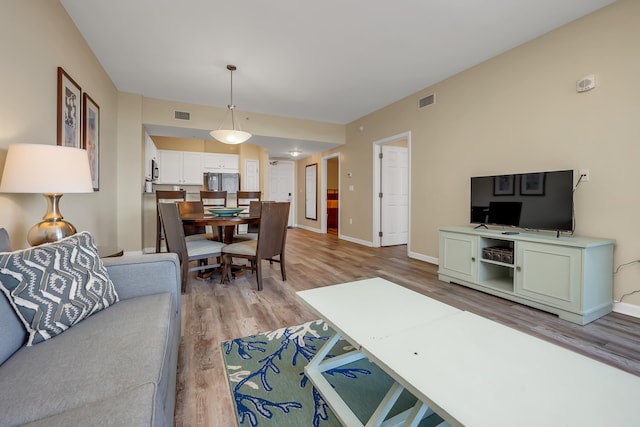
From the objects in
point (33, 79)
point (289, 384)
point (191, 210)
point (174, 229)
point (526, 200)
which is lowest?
point (289, 384)

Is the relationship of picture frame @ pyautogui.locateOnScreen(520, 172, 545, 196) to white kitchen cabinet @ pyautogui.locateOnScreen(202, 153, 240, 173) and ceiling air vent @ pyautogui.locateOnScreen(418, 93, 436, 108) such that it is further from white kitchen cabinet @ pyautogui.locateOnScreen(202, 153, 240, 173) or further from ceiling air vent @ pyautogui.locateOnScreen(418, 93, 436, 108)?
white kitchen cabinet @ pyautogui.locateOnScreen(202, 153, 240, 173)

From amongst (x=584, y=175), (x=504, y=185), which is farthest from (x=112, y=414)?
(x=584, y=175)

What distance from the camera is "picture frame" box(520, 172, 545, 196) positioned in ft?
8.41

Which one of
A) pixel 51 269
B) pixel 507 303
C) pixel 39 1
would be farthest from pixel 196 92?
pixel 507 303

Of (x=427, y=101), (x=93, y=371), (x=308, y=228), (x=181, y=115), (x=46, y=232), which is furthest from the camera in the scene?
(x=308, y=228)

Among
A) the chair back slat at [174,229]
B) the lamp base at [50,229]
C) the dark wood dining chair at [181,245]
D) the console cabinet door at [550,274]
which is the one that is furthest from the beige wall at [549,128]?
the lamp base at [50,229]

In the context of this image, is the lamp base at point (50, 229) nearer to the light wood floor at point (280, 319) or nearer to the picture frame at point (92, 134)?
the light wood floor at point (280, 319)

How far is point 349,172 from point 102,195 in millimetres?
4254

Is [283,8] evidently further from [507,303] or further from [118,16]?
[507,303]

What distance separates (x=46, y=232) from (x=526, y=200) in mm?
3720

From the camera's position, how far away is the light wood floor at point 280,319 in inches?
55.1

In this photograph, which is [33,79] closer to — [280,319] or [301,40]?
[301,40]

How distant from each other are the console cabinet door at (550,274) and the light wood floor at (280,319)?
16 centimetres

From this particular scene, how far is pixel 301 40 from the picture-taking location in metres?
2.83
